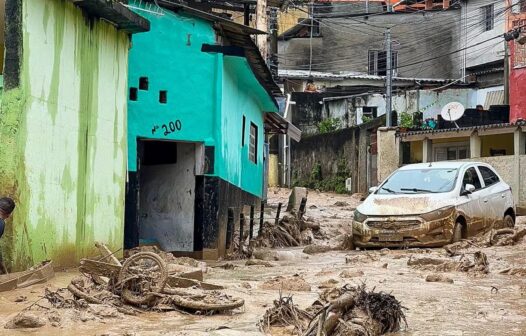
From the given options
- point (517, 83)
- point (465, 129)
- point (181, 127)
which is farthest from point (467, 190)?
point (517, 83)

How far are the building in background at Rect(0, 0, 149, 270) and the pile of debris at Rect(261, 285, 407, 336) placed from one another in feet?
11.6

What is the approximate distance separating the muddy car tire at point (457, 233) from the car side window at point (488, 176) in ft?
5.70

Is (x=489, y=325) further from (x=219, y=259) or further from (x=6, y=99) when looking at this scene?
(x=219, y=259)

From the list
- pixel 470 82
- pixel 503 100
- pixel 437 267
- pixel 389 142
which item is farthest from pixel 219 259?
pixel 470 82

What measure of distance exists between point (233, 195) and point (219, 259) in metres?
2.57

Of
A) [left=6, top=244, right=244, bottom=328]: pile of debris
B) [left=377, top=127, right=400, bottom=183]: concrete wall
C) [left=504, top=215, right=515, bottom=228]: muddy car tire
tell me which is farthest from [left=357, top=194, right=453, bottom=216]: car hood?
[left=377, top=127, right=400, bottom=183]: concrete wall

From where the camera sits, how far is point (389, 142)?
31.7 m

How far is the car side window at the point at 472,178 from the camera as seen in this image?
1538 cm

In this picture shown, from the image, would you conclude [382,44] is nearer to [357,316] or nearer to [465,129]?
[465,129]

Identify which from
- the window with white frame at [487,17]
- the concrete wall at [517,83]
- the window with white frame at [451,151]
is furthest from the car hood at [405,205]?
the window with white frame at [487,17]

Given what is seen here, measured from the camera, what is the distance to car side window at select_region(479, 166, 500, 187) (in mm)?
15992

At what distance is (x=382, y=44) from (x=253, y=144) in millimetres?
27201

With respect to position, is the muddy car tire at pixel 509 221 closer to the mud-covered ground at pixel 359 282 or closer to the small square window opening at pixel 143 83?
the mud-covered ground at pixel 359 282

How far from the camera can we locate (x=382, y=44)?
1849 inches
